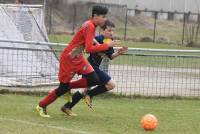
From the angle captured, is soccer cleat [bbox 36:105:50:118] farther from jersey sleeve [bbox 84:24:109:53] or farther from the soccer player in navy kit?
jersey sleeve [bbox 84:24:109:53]

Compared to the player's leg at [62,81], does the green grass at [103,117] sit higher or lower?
lower

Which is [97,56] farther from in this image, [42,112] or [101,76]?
[42,112]

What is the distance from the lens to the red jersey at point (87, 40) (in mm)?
9312

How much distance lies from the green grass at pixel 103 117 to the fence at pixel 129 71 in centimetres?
55

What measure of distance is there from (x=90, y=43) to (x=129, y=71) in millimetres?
4368

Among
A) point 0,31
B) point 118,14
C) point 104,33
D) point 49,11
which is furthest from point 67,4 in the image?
point 104,33

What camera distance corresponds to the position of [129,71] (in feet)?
44.7

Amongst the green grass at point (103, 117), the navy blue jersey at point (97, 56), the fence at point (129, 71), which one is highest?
the navy blue jersey at point (97, 56)

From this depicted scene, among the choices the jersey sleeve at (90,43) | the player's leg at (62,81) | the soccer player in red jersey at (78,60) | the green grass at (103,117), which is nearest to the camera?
the green grass at (103,117)

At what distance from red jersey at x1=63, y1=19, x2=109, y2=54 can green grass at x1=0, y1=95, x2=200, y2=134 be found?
116 cm

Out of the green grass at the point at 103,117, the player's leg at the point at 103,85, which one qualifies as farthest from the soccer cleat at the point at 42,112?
the player's leg at the point at 103,85

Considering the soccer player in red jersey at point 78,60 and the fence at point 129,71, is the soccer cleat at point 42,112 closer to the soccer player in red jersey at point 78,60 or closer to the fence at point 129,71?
the soccer player in red jersey at point 78,60

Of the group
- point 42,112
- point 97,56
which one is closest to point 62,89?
point 42,112

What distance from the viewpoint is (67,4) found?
49656 mm
